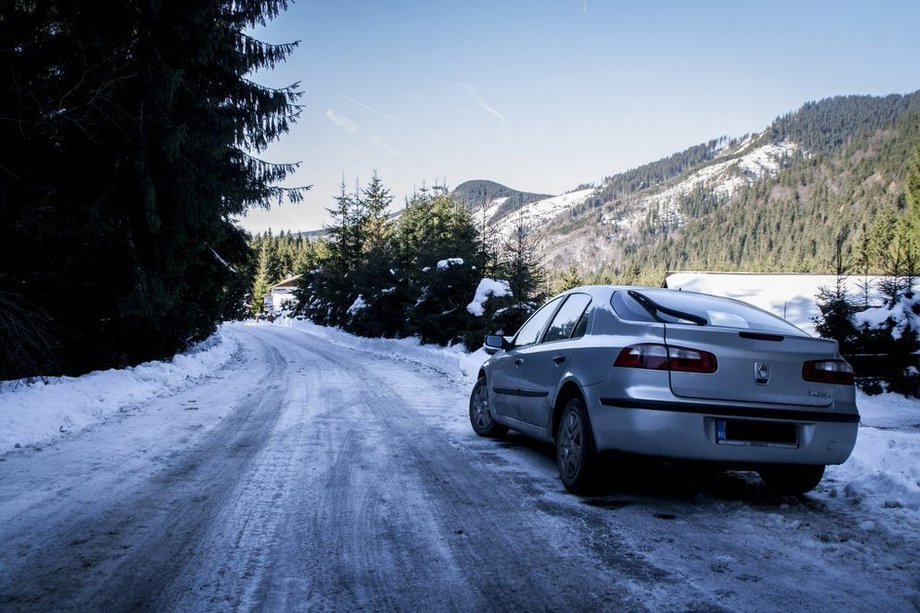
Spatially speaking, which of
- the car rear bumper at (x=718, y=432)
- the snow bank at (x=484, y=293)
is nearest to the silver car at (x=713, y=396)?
the car rear bumper at (x=718, y=432)

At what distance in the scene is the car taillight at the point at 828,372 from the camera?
13.6 ft

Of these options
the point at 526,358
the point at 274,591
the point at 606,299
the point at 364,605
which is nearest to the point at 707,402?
the point at 606,299

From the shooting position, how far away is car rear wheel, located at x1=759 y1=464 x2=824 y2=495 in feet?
13.9

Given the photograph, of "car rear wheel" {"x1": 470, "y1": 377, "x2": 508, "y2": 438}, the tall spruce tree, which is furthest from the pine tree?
"car rear wheel" {"x1": 470, "y1": 377, "x2": 508, "y2": 438}

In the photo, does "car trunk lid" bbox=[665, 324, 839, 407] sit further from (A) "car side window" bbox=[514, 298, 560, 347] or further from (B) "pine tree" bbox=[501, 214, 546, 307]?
(B) "pine tree" bbox=[501, 214, 546, 307]

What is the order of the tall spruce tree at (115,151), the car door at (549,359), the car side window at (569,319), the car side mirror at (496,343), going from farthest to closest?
the tall spruce tree at (115,151), the car side mirror at (496,343), the car side window at (569,319), the car door at (549,359)

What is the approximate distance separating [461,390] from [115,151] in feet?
24.0

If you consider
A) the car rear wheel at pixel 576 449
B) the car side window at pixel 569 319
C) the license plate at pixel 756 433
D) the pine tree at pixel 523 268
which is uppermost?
the pine tree at pixel 523 268

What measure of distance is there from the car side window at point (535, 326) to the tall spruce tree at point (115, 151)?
616 centimetres

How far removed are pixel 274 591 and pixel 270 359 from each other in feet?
61.3

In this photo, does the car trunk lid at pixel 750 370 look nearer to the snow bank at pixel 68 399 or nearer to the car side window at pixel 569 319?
the car side window at pixel 569 319

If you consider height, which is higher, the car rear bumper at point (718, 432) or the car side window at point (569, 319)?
the car side window at point (569, 319)

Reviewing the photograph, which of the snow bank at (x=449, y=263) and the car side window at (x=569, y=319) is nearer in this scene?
the car side window at (x=569, y=319)

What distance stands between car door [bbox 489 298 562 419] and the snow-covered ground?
107 inches
